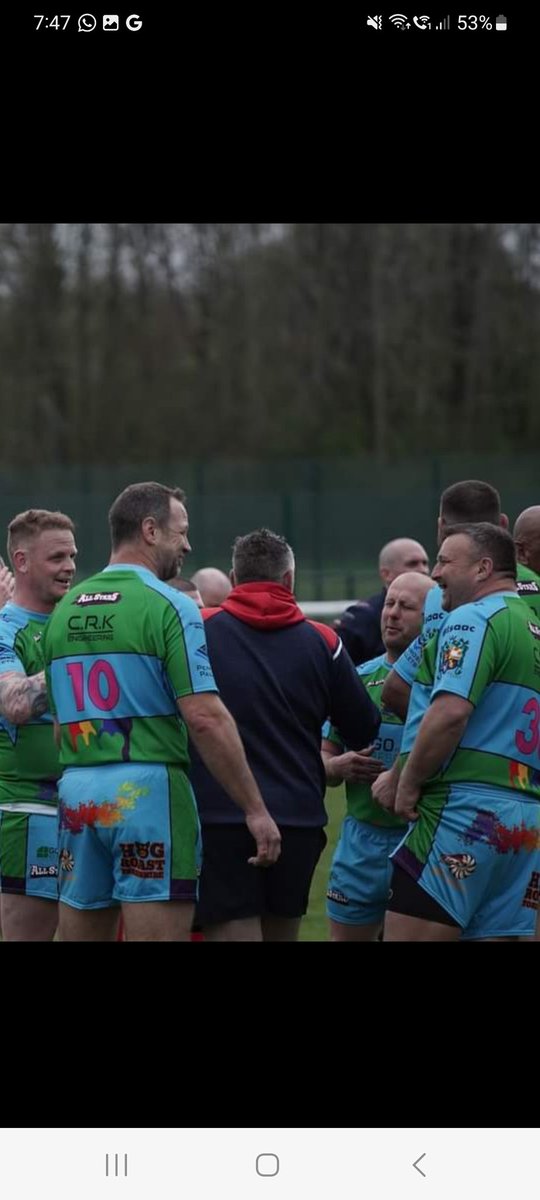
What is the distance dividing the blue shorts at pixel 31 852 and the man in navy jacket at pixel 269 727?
60cm

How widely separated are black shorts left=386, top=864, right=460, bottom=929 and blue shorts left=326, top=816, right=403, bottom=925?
0.93 m

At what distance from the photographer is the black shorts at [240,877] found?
4883 millimetres

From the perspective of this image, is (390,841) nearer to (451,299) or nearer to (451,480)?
(451,480)

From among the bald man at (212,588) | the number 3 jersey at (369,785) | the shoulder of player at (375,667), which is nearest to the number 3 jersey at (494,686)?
the number 3 jersey at (369,785)

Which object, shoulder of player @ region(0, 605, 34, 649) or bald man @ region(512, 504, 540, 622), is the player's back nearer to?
bald man @ region(512, 504, 540, 622)

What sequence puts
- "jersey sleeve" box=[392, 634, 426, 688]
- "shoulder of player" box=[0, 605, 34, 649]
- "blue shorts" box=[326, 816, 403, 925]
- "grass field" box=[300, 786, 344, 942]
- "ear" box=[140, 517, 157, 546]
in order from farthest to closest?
1. "grass field" box=[300, 786, 344, 942]
2. "blue shorts" box=[326, 816, 403, 925]
3. "shoulder of player" box=[0, 605, 34, 649]
4. "jersey sleeve" box=[392, 634, 426, 688]
5. "ear" box=[140, 517, 157, 546]

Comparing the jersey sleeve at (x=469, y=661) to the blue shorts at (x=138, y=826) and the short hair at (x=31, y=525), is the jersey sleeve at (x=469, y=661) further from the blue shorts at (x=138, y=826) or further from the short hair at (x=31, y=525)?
the short hair at (x=31, y=525)

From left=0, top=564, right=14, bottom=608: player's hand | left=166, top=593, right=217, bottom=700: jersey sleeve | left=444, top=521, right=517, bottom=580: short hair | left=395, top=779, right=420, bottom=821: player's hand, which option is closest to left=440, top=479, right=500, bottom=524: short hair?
left=444, top=521, right=517, bottom=580: short hair

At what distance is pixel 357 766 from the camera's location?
5359 mm

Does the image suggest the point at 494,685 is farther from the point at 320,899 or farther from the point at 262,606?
the point at 320,899

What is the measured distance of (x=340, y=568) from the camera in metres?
22.4

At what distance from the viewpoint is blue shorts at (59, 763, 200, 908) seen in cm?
423

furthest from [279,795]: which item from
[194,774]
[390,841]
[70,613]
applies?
[70,613]
